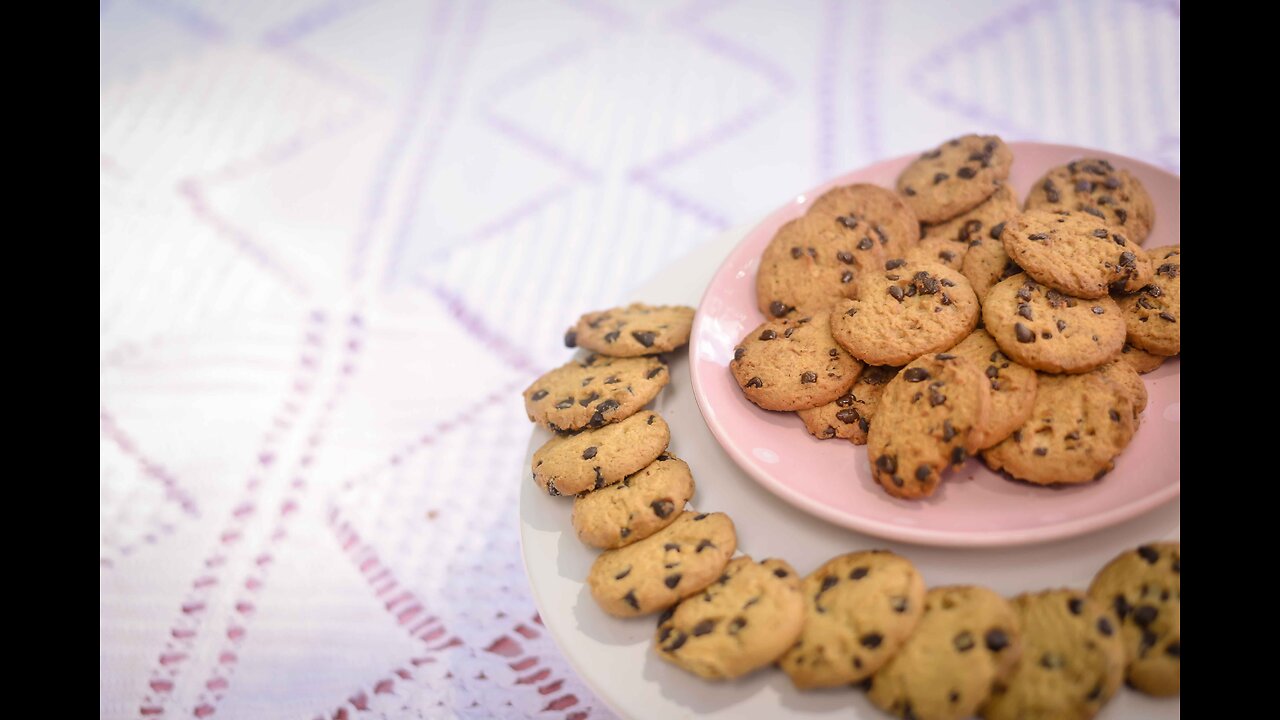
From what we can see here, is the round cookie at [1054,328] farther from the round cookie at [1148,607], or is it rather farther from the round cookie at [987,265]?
the round cookie at [1148,607]

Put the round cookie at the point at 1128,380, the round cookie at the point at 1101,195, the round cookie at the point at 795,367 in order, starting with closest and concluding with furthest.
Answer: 1. the round cookie at the point at 1128,380
2. the round cookie at the point at 795,367
3. the round cookie at the point at 1101,195

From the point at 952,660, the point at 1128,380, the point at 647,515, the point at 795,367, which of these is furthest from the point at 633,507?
the point at 1128,380

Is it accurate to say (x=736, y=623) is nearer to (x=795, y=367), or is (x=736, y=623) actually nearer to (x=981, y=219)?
(x=795, y=367)

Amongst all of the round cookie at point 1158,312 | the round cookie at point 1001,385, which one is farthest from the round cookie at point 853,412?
the round cookie at point 1158,312

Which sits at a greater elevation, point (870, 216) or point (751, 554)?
point (870, 216)

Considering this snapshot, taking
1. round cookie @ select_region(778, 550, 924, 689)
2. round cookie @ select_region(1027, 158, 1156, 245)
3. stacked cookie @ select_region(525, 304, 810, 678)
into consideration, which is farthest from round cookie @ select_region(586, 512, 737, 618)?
round cookie @ select_region(1027, 158, 1156, 245)

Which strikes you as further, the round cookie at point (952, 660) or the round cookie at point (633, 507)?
the round cookie at point (633, 507)

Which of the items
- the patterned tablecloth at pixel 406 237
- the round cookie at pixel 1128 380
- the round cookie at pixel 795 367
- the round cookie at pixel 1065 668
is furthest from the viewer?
the patterned tablecloth at pixel 406 237

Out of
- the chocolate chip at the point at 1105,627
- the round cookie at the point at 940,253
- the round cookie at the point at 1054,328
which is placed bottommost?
the chocolate chip at the point at 1105,627
